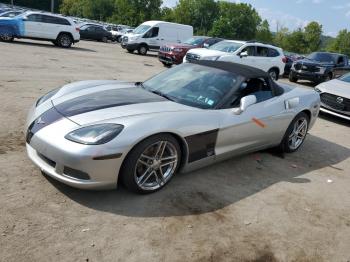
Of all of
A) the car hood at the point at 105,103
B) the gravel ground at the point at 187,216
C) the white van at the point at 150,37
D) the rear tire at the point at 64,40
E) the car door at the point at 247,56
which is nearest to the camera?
the gravel ground at the point at 187,216

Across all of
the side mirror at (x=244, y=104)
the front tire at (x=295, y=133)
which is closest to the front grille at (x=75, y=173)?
the side mirror at (x=244, y=104)

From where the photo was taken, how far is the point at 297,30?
71938 mm

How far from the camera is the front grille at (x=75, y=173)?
3656 mm

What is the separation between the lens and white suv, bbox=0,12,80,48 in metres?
18.6

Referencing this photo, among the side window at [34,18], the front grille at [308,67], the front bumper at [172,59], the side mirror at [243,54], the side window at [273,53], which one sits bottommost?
the front bumper at [172,59]

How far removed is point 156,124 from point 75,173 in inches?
37.0

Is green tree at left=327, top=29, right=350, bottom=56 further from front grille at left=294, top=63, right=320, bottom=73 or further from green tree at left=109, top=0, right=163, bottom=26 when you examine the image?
front grille at left=294, top=63, right=320, bottom=73

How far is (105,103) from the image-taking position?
438 cm

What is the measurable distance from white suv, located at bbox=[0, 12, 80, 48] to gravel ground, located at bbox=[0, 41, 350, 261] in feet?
48.2

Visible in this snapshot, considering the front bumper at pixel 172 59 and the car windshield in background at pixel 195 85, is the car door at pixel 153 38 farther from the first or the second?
the car windshield in background at pixel 195 85

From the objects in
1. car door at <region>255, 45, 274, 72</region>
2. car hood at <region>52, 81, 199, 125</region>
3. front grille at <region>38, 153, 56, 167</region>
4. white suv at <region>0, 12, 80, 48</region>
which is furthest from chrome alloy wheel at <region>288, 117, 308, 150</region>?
white suv at <region>0, 12, 80, 48</region>

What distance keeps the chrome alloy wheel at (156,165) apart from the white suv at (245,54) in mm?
11303

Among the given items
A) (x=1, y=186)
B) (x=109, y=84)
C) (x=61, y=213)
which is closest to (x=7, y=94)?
(x=109, y=84)

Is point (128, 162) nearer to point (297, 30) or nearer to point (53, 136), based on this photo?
point (53, 136)
